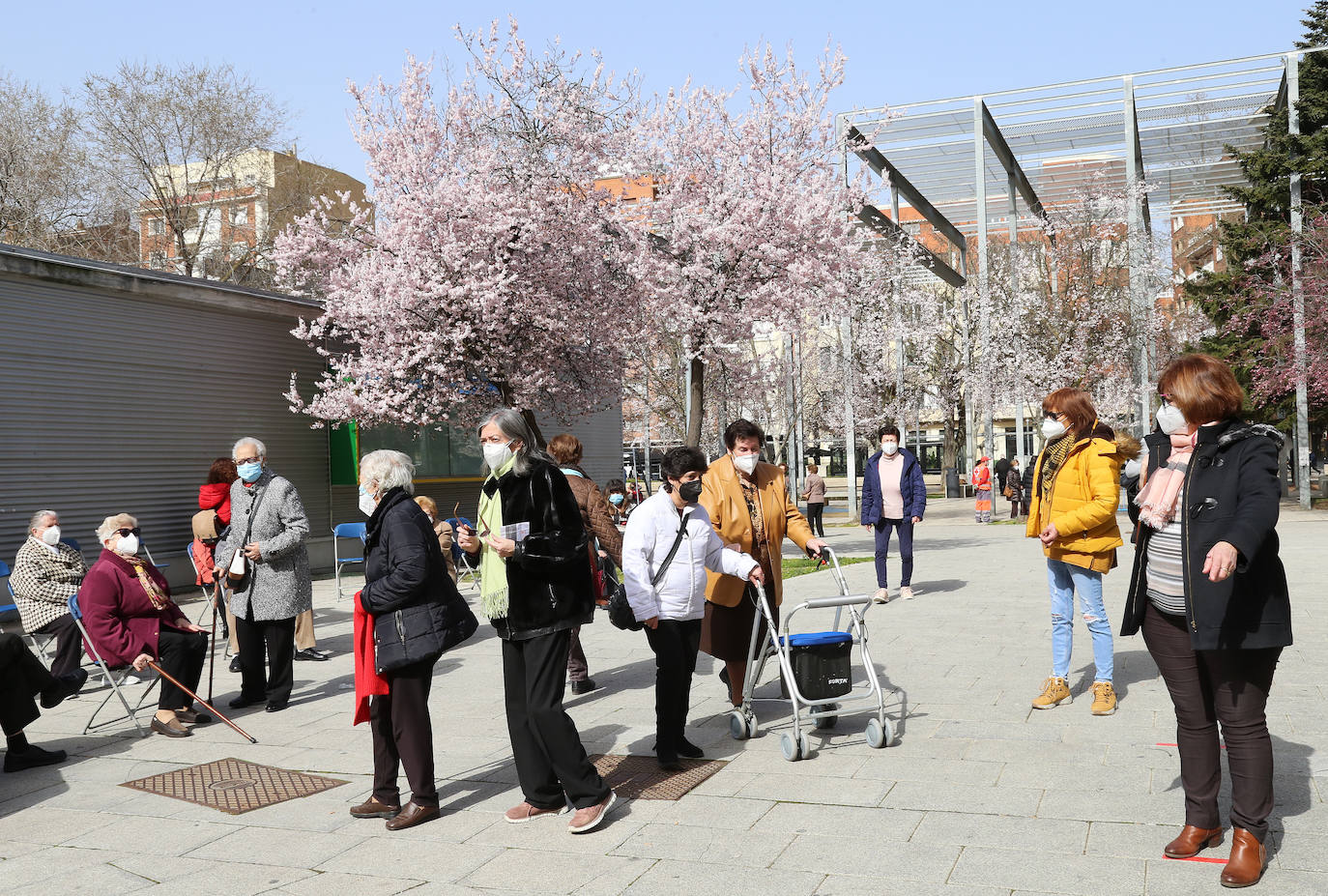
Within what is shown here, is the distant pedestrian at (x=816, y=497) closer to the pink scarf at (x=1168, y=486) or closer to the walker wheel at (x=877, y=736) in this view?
the walker wheel at (x=877, y=736)

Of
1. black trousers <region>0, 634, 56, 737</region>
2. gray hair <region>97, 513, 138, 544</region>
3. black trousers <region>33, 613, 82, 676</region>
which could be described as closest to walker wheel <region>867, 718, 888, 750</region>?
black trousers <region>0, 634, 56, 737</region>

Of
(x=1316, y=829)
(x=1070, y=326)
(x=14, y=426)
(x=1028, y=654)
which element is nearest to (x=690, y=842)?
(x=1316, y=829)

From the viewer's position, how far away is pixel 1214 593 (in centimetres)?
399

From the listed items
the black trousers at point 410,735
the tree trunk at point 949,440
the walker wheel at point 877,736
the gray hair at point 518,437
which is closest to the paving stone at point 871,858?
the walker wheel at point 877,736

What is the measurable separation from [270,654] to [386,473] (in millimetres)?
3287

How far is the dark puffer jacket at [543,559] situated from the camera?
4.90 metres

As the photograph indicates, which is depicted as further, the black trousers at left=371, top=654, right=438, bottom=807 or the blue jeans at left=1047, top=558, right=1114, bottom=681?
the blue jeans at left=1047, top=558, right=1114, bottom=681

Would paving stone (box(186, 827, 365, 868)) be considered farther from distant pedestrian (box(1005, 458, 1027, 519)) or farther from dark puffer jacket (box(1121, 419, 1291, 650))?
distant pedestrian (box(1005, 458, 1027, 519))

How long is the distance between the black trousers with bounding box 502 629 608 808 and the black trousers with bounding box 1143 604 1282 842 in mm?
2332

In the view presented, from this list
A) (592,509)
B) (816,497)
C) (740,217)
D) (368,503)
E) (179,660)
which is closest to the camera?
(368,503)

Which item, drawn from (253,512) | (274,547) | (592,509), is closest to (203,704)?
(274,547)

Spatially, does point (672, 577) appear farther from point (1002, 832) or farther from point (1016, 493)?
point (1016, 493)

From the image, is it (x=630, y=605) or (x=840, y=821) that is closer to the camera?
(x=840, y=821)

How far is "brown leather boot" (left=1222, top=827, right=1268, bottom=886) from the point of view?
12.7ft
